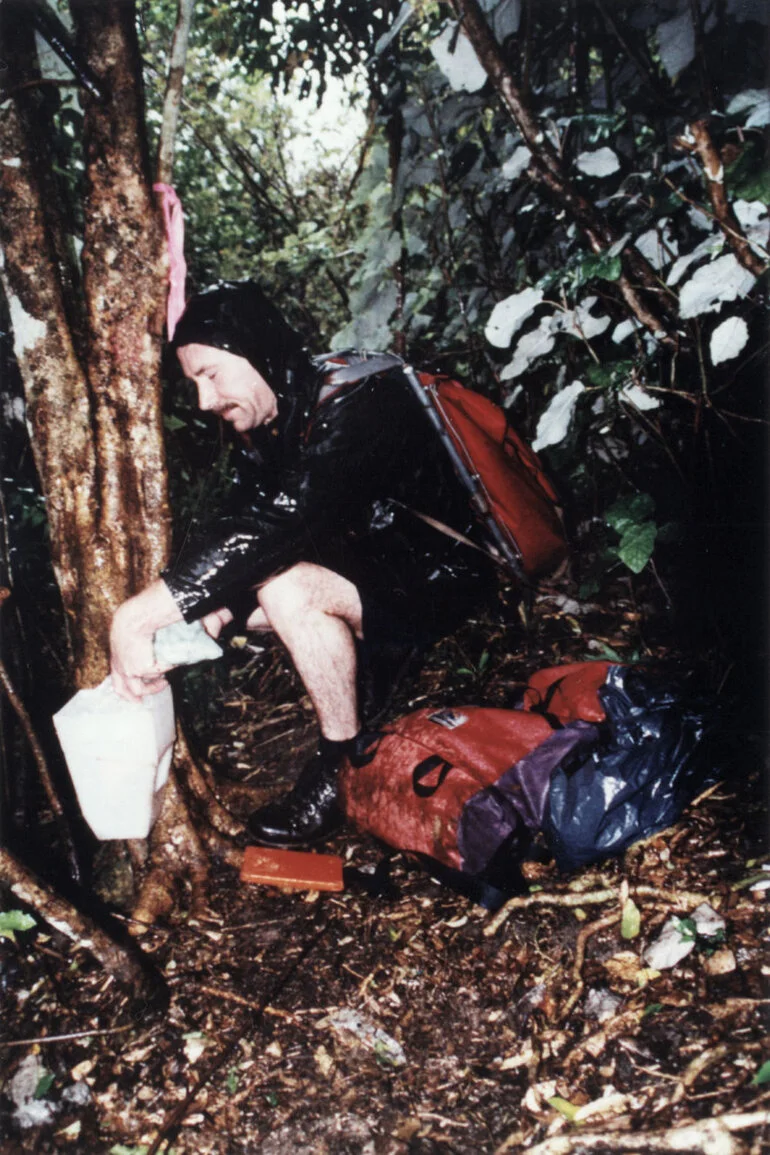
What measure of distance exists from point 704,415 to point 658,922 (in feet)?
5.20

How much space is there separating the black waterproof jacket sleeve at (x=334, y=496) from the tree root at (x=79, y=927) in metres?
0.82

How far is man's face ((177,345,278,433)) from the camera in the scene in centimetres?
247

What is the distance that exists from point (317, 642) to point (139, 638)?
675mm

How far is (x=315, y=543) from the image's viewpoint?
99.7 inches

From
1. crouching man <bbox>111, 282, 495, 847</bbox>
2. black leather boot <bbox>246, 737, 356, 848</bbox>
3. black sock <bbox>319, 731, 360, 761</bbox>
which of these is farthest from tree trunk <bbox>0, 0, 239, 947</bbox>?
black sock <bbox>319, 731, 360, 761</bbox>

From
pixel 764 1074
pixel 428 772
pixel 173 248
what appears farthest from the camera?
pixel 428 772

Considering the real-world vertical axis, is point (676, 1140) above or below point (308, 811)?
below

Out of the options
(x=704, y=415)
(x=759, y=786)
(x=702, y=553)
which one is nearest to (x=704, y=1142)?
(x=759, y=786)

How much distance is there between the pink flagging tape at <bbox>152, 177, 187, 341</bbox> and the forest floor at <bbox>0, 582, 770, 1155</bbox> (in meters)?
1.89

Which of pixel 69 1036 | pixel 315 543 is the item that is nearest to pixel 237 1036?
pixel 69 1036

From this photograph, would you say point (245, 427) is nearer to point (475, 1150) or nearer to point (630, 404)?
point (630, 404)

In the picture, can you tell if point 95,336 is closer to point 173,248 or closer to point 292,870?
point 173,248

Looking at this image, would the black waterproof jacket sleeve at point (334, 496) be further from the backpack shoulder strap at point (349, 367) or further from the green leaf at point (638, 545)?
the green leaf at point (638, 545)

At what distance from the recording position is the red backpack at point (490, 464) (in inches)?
101
